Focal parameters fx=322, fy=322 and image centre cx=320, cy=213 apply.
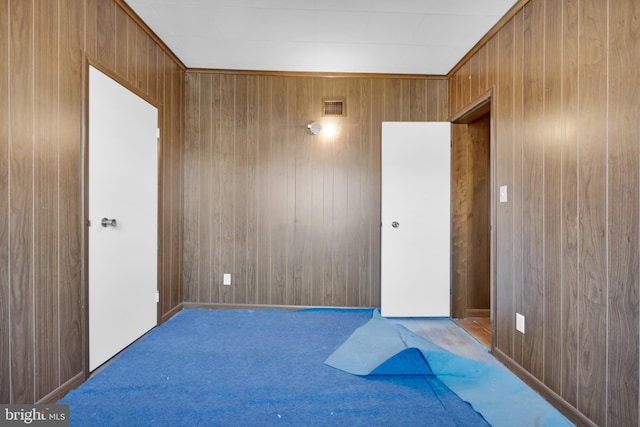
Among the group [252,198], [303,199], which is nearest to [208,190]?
[252,198]

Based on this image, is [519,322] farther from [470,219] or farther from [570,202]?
[470,219]

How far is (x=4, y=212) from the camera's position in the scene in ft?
4.60

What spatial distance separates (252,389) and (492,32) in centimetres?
298

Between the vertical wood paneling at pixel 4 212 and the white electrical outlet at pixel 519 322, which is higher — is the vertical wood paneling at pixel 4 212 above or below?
above

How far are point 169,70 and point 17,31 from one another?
1.59m

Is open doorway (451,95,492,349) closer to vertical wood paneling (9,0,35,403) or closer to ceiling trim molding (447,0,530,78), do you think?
ceiling trim molding (447,0,530,78)

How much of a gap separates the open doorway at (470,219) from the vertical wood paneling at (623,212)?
1.72m

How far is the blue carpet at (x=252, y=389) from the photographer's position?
1.59 m

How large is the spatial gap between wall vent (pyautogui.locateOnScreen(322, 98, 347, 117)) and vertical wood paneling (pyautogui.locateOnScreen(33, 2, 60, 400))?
2205mm

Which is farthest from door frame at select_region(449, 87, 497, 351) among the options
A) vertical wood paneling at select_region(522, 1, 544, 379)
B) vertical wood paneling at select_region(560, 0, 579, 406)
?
vertical wood paneling at select_region(560, 0, 579, 406)

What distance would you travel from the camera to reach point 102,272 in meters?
2.06

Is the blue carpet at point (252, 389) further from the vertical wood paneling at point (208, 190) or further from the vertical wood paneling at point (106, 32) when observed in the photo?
the vertical wood paneling at point (106, 32)

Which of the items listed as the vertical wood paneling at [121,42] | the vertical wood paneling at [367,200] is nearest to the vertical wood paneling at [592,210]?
the vertical wood paneling at [367,200]

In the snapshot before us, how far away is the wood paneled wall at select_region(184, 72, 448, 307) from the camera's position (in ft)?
10.9
